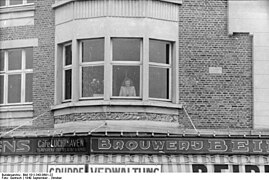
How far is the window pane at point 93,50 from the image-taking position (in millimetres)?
18481

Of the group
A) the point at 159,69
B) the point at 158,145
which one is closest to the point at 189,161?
the point at 158,145

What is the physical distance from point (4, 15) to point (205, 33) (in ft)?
20.1

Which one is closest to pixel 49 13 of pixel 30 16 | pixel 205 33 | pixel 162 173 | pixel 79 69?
pixel 30 16

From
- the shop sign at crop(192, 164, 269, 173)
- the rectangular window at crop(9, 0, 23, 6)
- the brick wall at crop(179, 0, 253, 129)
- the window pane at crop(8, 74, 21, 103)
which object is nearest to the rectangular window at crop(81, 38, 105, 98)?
the brick wall at crop(179, 0, 253, 129)

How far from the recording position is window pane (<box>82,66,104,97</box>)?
1839 cm

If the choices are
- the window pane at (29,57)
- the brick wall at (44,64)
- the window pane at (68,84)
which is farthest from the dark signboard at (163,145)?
the window pane at (29,57)

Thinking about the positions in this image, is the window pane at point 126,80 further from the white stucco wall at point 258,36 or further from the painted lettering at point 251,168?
the painted lettering at point 251,168

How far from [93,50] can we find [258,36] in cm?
460

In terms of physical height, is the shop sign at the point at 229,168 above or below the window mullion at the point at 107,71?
below

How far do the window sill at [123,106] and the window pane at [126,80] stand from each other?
1.24 ft

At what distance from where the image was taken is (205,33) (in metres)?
18.9

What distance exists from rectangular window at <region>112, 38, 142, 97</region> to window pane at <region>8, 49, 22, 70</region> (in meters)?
3.35

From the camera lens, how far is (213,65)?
18750 mm

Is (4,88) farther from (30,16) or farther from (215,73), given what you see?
(215,73)
